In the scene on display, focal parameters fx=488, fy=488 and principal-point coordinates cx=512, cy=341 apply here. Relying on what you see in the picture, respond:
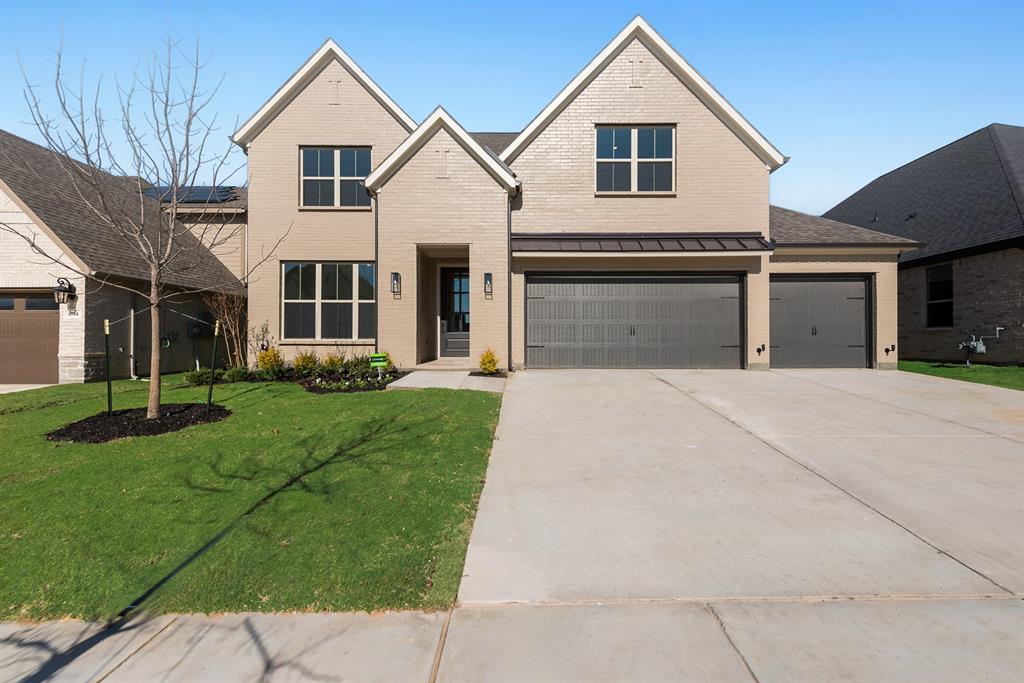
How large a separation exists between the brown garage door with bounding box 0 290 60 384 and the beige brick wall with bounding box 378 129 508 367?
8.30 metres

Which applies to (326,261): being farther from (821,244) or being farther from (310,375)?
(821,244)

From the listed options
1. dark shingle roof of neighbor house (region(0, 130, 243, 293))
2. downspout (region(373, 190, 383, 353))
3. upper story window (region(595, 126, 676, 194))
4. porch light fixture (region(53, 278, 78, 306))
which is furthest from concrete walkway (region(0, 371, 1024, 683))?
porch light fixture (region(53, 278, 78, 306))

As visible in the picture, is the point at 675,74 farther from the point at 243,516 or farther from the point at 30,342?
the point at 30,342

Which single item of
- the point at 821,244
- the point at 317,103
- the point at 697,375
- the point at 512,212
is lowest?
the point at 697,375

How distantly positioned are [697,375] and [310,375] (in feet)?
32.5

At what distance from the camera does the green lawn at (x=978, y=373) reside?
11.7 meters

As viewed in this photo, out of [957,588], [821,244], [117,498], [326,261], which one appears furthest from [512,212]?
[957,588]

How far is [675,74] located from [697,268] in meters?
5.58

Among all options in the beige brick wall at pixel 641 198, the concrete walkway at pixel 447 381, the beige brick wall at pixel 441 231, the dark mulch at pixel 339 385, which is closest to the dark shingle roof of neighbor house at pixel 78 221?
the dark mulch at pixel 339 385

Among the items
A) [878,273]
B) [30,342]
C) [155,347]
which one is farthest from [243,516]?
[878,273]

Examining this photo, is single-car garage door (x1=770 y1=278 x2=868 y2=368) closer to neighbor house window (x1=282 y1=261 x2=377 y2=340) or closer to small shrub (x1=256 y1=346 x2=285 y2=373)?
neighbor house window (x1=282 y1=261 x2=377 y2=340)

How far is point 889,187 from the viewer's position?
23.4 metres

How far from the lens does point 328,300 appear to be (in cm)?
1425

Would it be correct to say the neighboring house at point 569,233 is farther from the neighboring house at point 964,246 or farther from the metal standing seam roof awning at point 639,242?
the neighboring house at point 964,246
